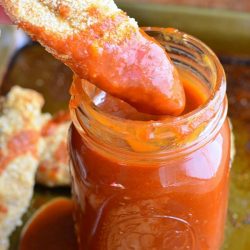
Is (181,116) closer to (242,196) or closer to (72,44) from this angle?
(72,44)

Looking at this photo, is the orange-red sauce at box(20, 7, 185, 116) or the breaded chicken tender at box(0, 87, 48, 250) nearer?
the orange-red sauce at box(20, 7, 185, 116)

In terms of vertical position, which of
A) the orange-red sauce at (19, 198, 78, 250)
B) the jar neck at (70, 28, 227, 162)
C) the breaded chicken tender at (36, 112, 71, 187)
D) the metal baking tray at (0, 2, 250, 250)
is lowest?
the orange-red sauce at (19, 198, 78, 250)

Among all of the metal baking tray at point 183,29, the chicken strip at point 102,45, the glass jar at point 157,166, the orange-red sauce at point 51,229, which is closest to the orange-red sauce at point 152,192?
the glass jar at point 157,166

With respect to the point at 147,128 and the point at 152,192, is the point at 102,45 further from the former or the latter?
the point at 152,192

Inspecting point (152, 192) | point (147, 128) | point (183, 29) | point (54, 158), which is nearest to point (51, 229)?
point (54, 158)

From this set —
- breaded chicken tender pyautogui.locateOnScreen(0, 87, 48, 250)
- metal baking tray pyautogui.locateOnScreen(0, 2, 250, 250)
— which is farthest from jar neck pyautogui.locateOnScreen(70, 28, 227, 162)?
metal baking tray pyautogui.locateOnScreen(0, 2, 250, 250)

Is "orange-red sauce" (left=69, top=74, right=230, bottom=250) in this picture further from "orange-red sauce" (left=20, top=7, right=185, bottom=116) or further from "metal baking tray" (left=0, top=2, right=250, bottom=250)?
"metal baking tray" (left=0, top=2, right=250, bottom=250)
